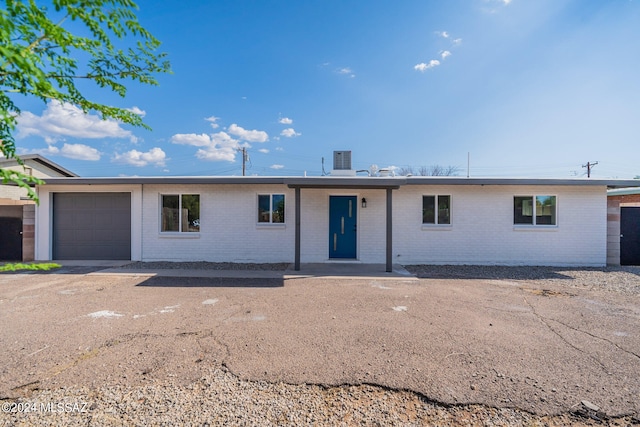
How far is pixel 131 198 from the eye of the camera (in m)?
10.3

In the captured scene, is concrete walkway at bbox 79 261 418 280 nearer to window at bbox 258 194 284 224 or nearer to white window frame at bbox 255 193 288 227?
white window frame at bbox 255 193 288 227

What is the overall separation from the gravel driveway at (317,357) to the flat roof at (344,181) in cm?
328

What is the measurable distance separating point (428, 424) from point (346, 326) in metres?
2.12

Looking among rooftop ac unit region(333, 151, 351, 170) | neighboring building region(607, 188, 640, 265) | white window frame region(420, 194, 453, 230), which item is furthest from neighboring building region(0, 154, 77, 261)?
neighboring building region(607, 188, 640, 265)

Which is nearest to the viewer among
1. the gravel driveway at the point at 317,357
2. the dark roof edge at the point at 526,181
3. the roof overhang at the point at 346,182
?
the gravel driveway at the point at 317,357

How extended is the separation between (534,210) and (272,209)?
8622 millimetres

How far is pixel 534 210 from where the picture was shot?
32.9ft

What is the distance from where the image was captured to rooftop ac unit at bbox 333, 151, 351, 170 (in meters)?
11.3

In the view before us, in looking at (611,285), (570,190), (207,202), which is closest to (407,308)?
(611,285)

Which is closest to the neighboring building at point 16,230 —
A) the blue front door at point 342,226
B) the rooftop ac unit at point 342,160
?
the blue front door at point 342,226

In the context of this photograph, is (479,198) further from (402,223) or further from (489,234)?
(402,223)

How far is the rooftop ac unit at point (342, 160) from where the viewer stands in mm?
11305

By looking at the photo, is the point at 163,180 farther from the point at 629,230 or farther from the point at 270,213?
the point at 629,230

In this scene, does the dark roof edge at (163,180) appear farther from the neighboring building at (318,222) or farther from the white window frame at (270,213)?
the white window frame at (270,213)
